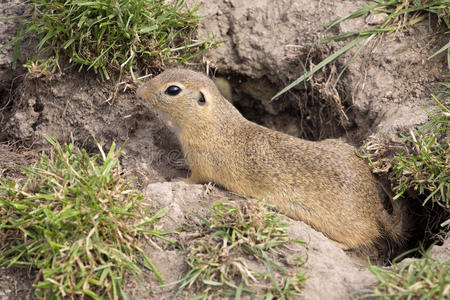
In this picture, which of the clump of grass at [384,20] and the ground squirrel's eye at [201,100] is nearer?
the ground squirrel's eye at [201,100]

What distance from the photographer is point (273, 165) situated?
4902 mm

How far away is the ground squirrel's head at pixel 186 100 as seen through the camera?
201 inches

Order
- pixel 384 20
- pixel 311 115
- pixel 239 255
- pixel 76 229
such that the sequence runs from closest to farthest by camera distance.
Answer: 1. pixel 76 229
2. pixel 239 255
3. pixel 384 20
4. pixel 311 115

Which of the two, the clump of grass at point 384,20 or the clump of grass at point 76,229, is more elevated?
the clump of grass at point 384,20

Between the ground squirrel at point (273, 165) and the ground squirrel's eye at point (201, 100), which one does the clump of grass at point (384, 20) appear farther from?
the ground squirrel's eye at point (201, 100)

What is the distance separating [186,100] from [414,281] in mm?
2965

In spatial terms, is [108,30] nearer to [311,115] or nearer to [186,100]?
[186,100]

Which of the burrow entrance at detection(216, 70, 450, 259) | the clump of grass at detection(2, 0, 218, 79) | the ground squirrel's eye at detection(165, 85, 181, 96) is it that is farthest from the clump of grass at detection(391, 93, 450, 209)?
the clump of grass at detection(2, 0, 218, 79)

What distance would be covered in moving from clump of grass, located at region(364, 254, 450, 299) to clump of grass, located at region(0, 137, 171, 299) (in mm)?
1609

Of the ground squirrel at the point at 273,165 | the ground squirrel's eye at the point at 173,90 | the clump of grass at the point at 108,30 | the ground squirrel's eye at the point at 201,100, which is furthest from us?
Result: the ground squirrel's eye at the point at 201,100

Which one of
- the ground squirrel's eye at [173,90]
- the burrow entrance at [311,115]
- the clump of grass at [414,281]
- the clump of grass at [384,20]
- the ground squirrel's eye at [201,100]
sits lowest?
the burrow entrance at [311,115]

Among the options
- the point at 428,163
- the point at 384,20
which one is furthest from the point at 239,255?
the point at 384,20

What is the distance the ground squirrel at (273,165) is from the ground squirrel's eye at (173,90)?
1 cm

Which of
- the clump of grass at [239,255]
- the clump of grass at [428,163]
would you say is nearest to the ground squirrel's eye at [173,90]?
the clump of grass at [239,255]
